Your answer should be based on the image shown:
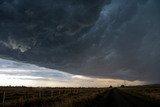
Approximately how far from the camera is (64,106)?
22719mm

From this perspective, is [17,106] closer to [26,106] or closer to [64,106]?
[26,106]

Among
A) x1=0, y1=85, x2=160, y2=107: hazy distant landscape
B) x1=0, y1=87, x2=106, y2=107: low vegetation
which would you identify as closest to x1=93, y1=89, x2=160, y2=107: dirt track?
x1=0, y1=85, x2=160, y2=107: hazy distant landscape

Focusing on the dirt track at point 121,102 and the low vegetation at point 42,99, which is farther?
the dirt track at point 121,102

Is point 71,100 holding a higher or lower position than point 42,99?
lower

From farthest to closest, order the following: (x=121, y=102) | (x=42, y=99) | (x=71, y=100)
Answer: (x=42, y=99), (x=121, y=102), (x=71, y=100)

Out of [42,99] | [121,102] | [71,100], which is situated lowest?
[121,102]

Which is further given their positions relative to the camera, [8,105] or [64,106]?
[8,105]

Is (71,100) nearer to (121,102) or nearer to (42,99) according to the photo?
(42,99)

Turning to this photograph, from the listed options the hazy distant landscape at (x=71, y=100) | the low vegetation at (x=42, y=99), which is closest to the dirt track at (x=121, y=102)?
the hazy distant landscape at (x=71, y=100)

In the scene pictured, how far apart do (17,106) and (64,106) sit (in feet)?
18.8

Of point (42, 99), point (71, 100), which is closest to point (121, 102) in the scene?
point (71, 100)

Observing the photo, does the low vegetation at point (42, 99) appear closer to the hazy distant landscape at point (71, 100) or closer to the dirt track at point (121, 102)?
the hazy distant landscape at point (71, 100)

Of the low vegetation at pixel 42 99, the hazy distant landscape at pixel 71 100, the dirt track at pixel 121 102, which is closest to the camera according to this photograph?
the low vegetation at pixel 42 99

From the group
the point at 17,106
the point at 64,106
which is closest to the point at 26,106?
the point at 17,106
